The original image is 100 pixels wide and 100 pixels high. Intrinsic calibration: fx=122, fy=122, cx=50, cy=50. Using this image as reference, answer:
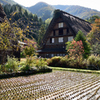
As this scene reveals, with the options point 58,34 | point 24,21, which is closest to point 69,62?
point 24,21

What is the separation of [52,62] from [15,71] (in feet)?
29.0

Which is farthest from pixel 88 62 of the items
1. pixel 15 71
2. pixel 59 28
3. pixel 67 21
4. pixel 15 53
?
pixel 59 28

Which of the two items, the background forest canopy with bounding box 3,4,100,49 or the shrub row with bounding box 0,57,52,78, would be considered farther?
the shrub row with bounding box 0,57,52,78

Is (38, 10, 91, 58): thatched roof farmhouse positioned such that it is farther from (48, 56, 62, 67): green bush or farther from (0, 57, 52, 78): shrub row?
(0, 57, 52, 78): shrub row

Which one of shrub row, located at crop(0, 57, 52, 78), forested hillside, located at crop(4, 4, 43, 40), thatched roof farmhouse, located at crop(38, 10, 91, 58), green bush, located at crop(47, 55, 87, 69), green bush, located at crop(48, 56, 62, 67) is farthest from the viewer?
thatched roof farmhouse, located at crop(38, 10, 91, 58)

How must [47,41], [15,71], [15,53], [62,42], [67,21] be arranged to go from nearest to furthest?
[15,71] < [15,53] < [67,21] < [62,42] < [47,41]

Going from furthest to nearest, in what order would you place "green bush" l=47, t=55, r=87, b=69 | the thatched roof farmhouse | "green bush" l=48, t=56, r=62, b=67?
the thatched roof farmhouse, "green bush" l=48, t=56, r=62, b=67, "green bush" l=47, t=55, r=87, b=69

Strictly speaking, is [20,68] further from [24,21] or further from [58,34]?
[58,34]

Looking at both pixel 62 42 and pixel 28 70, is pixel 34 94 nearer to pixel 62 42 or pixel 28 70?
pixel 28 70

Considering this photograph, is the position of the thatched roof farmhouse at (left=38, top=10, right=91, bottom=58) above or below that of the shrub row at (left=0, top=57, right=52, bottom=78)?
above

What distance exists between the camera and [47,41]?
97.9 feet

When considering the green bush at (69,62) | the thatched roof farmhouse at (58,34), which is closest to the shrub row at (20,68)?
the green bush at (69,62)

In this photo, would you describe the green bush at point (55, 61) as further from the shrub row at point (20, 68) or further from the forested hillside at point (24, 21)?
the forested hillside at point (24, 21)

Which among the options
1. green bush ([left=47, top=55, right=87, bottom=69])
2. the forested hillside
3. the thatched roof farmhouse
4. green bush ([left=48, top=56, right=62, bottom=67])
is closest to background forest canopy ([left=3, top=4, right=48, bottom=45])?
the forested hillside
